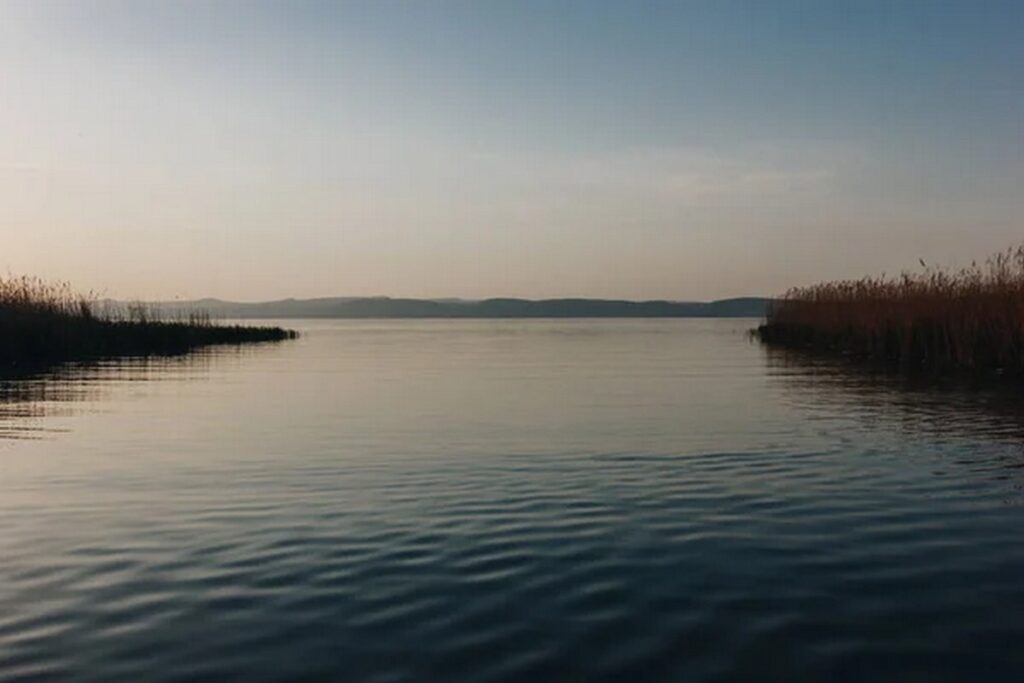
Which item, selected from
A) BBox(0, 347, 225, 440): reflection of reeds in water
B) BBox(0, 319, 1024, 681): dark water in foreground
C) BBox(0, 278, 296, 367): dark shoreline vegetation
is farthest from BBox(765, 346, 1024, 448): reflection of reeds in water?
BBox(0, 278, 296, 367): dark shoreline vegetation

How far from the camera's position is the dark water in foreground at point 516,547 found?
217 inches

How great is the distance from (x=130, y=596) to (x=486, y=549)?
2.68 metres

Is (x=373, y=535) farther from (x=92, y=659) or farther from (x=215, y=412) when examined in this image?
(x=215, y=412)

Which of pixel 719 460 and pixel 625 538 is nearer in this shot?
pixel 625 538

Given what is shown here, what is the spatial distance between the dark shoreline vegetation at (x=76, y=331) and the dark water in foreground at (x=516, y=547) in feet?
64.7

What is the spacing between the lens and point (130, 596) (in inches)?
265

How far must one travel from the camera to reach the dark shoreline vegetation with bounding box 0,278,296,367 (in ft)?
117

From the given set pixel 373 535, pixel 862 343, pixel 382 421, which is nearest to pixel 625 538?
pixel 373 535

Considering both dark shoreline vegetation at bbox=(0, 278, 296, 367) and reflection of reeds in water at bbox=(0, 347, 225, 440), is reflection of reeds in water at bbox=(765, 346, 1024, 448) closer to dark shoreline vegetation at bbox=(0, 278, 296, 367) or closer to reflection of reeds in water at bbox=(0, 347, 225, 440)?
reflection of reeds in water at bbox=(0, 347, 225, 440)

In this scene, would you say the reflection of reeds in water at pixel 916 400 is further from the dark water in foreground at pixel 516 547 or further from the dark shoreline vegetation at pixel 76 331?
the dark shoreline vegetation at pixel 76 331

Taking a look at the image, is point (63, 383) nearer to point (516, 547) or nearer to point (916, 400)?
point (916, 400)

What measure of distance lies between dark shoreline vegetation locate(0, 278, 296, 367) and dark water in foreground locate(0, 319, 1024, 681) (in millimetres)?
19708

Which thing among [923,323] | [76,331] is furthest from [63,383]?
[923,323]

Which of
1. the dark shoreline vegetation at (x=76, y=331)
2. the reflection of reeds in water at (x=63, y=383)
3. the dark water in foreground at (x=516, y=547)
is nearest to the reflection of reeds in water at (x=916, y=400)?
the dark water in foreground at (x=516, y=547)
